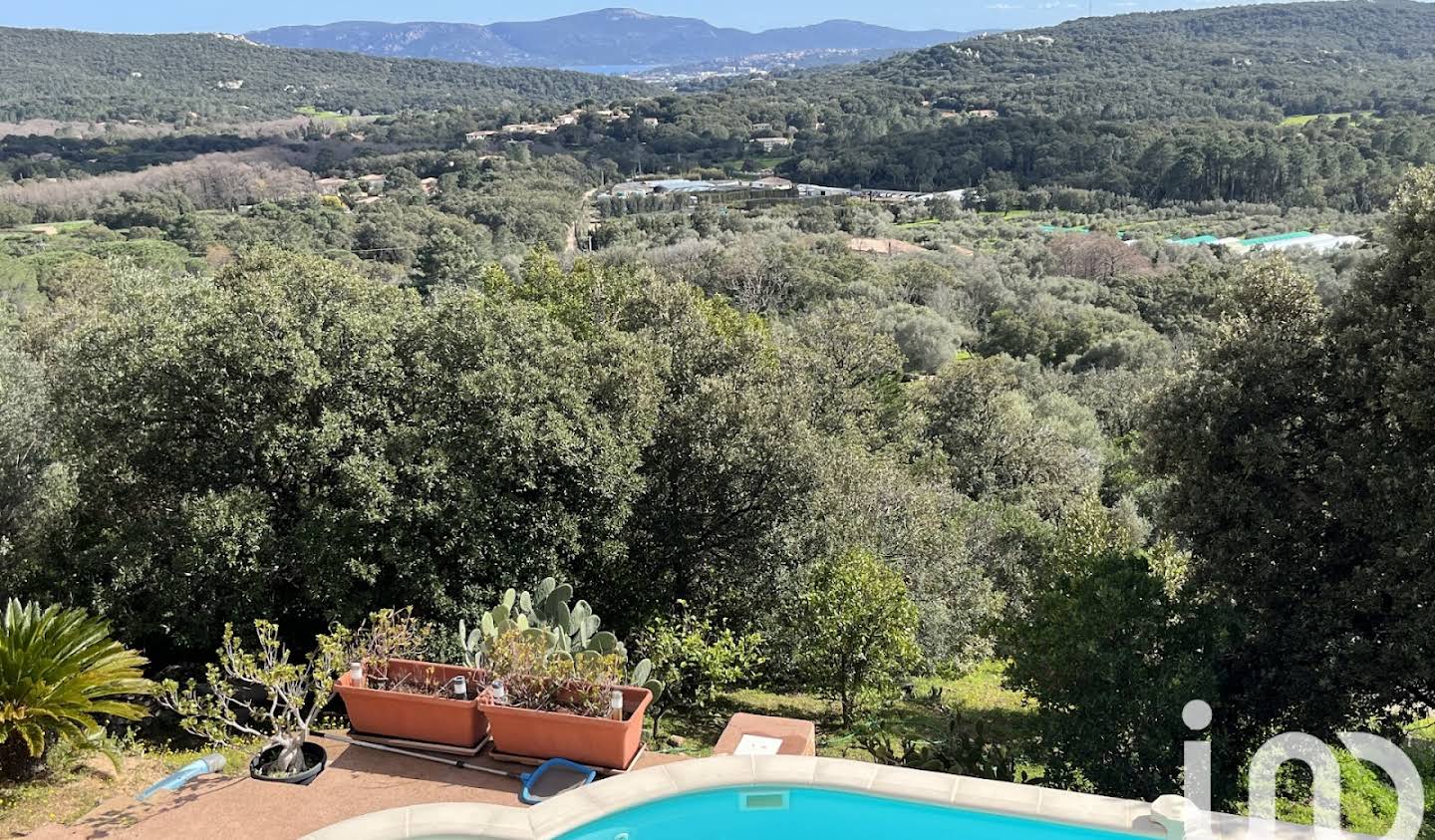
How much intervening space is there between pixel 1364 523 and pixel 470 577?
8.31m

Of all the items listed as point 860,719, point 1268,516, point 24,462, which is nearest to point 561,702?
point 860,719

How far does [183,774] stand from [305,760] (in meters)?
0.83

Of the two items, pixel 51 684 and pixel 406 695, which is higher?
pixel 51 684

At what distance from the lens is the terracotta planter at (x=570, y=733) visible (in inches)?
287

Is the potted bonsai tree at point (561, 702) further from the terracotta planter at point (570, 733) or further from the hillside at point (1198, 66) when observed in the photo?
the hillside at point (1198, 66)

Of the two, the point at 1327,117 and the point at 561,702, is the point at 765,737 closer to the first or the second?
the point at 561,702

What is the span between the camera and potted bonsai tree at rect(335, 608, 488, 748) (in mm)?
7633

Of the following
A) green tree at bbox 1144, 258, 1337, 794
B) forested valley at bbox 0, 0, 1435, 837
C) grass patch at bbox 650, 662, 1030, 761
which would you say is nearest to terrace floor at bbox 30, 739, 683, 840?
forested valley at bbox 0, 0, 1435, 837

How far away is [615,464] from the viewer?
1048 centimetres

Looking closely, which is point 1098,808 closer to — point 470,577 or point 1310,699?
point 1310,699

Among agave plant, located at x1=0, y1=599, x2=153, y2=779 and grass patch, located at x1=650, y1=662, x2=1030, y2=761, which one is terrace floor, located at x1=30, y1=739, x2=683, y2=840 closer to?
agave plant, located at x1=0, y1=599, x2=153, y2=779

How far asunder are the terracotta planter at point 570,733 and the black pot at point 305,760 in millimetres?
1334

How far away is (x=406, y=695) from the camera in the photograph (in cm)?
764
